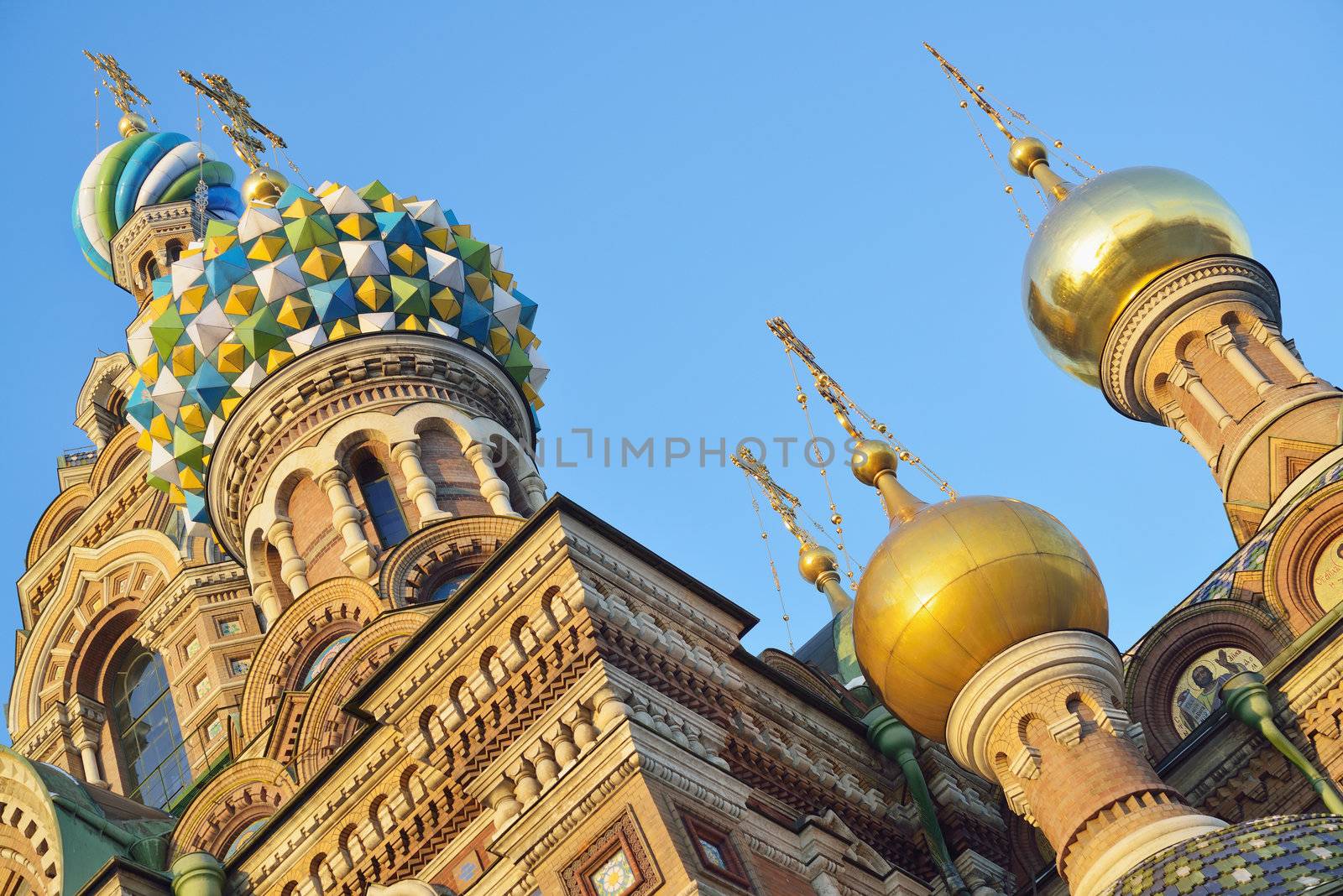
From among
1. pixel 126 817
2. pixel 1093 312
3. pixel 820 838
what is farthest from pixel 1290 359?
pixel 126 817

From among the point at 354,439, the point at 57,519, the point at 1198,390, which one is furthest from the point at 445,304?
the point at 57,519

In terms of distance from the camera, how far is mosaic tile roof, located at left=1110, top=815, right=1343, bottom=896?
7.64 meters

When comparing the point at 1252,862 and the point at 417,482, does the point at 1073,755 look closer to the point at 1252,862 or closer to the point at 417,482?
the point at 1252,862

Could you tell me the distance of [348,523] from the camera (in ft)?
42.0

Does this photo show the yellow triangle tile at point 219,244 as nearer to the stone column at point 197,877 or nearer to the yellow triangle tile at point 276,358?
the yellow triangle tile at point 276,358

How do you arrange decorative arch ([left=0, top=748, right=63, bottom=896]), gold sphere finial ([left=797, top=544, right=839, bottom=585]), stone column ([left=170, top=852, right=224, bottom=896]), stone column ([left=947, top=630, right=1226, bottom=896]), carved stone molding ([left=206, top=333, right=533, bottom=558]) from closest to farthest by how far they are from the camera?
stone column ([left=947, top=630, right=1226, bottom=896])
stone column ([left=170, top=852, right=224, bottom=896])
decorative arch ([left=0, top=748, right=63, bottom=896])
carved stone molding ([left=206, top=333, right=533, bottom=558])
gold sphere finial ([left=797, top=544, right=839, bottom=585])

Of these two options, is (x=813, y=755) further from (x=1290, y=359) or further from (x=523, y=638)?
(x=1290, y=359)

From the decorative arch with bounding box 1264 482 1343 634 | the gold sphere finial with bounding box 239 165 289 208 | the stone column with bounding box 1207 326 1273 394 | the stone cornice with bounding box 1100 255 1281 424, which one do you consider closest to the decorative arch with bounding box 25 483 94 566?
the gold sphere finial with bounding box 239 165 289 208

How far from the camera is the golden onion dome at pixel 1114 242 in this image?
14656mm

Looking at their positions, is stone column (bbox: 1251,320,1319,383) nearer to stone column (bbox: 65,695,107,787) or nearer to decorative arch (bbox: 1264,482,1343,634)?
decorative arch (bbox: 1264,482,1343,634)

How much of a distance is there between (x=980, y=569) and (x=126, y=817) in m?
4.94

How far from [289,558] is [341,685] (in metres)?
2.08

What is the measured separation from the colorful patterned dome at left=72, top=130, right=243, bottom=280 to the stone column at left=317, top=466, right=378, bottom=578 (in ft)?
28.7

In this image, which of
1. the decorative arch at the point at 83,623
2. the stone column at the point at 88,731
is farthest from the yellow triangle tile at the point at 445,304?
the stone column at the point at 88,731
